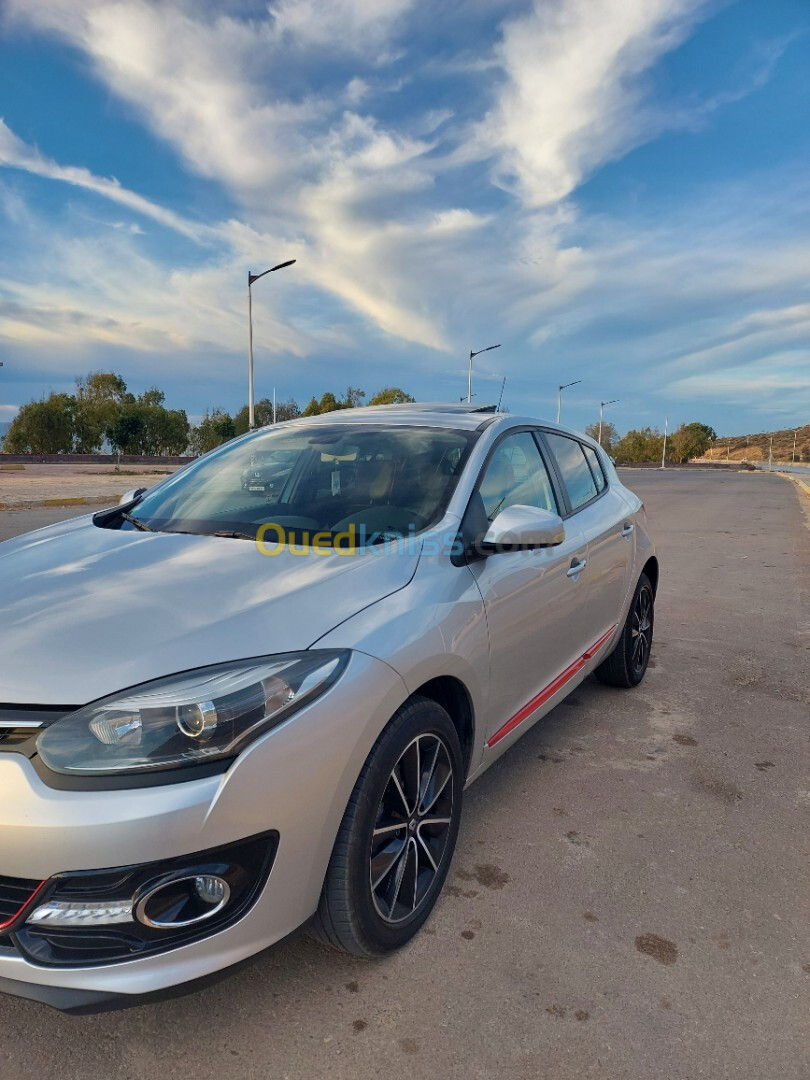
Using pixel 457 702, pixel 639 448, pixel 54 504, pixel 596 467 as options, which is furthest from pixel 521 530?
pixel 639 448

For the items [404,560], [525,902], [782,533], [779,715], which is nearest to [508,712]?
[525,902]

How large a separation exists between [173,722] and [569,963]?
4.55 ft

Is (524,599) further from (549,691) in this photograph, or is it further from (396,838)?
(396,838)

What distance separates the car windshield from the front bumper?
2.68 feet

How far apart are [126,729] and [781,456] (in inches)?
7145

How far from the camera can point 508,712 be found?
279cm

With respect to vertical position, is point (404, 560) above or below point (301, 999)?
above

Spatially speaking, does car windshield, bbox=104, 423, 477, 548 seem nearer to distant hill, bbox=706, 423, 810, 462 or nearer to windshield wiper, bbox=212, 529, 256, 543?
windshield wiper, bbox=212, 529, 256, 543

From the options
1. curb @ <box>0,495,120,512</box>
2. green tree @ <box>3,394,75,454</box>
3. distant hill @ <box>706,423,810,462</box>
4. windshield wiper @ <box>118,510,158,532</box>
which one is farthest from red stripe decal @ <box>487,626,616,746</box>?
distant hill @ <box>706,423,810,462</box>

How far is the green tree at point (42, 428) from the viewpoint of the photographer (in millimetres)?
80125

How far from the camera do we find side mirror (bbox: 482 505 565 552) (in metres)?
2.53

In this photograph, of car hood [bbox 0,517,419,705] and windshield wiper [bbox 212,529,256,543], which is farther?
windshield wiper [bbox 212,529,256,543]

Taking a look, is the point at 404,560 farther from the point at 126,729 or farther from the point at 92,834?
the point at 92,834

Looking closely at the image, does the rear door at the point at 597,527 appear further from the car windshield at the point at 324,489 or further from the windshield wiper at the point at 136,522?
the windshield wiper at the point at 136,522
